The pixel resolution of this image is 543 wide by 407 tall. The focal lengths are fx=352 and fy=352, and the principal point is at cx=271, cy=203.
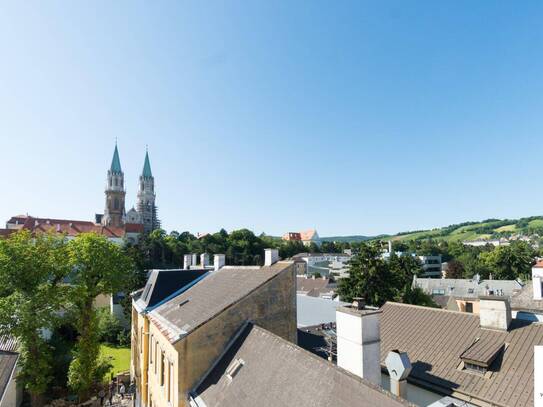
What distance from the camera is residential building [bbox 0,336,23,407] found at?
21.0 m

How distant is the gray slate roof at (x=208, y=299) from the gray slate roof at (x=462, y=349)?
6.26 m

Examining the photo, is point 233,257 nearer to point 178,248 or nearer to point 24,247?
point 178,248

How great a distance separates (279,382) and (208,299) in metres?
6.93

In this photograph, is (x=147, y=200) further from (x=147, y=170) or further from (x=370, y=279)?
(x=370, y=279)

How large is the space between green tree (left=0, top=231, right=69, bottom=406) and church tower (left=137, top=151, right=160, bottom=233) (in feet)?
382

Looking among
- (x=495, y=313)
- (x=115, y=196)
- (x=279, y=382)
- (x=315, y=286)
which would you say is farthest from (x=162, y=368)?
(x=115, y=196)

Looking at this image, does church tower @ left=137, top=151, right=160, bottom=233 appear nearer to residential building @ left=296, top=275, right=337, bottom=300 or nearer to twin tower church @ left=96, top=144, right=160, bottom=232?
twin tower church @ left=96, top=144, right=160, bottom=232

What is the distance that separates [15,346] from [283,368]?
25.3 metres

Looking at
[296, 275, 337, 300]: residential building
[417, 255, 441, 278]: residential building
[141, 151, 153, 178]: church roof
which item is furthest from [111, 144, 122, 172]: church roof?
[417, 255, 441, 278]: residential building

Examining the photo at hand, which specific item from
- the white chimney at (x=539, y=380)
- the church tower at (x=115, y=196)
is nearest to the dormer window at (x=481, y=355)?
the white chimney at (x=539, y=380)

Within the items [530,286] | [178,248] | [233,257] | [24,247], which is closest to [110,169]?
[178,248]

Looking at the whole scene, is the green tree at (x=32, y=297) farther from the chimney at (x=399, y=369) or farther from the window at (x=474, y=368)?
the window at (x=474, y=368)

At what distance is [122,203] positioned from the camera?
128 m

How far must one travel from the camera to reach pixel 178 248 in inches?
3984
